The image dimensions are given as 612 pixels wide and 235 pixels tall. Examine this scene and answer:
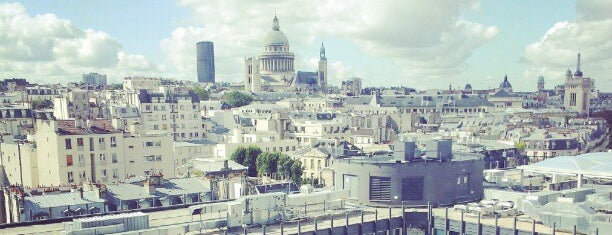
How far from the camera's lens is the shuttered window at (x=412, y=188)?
44750mm

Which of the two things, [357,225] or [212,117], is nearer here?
[357,225]

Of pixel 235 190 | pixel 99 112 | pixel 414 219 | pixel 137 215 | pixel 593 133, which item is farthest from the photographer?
pixel 593 133

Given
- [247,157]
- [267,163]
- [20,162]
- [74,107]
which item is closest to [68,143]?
[20,162]

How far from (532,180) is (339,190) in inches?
960

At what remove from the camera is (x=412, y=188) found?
147 feet

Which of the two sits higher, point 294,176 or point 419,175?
point 419,175

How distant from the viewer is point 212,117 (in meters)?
156

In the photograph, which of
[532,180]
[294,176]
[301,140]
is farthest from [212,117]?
[532,180]

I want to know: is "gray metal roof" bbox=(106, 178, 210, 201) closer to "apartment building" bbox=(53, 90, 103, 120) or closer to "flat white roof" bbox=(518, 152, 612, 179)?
"flat white roof" bbox=(518, 152, 612, 179)

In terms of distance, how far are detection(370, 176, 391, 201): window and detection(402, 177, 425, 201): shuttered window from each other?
1.29m

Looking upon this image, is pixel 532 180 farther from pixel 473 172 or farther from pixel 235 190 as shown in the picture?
pixel 235 190

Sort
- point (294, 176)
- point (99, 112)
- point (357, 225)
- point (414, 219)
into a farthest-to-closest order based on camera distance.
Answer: point (99, 112) < point (294, 176) < point (414, 219) < point (357, 225)

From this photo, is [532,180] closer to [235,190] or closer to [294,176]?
[235,190]

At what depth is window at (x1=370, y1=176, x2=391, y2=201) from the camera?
44750mm
